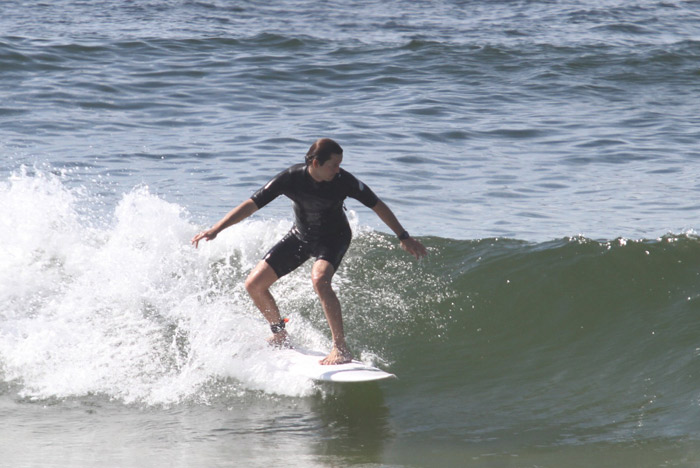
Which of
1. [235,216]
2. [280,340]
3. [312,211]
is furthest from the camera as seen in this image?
[280,340]

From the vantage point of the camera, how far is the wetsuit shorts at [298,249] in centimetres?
644

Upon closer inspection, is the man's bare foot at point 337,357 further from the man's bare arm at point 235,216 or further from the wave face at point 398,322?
the man's bare arm at point 235,216

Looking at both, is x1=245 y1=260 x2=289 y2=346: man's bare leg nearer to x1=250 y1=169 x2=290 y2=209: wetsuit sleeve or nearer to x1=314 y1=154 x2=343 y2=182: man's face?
x1=250 y1=169 x2=290 y2=209: wetsuit sleeve

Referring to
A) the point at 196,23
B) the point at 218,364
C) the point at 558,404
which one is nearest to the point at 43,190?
the point at 218,364

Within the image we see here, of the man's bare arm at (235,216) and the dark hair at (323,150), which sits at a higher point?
the dark hair at (323,150)

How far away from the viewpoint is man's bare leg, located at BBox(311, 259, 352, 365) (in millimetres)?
6129

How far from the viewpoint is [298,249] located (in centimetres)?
659

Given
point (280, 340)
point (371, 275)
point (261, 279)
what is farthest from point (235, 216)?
point (371, 275)

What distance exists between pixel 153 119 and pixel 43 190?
625cm

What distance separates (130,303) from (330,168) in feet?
9.55

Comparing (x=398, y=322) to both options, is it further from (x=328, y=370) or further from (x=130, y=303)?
(x=130, y=303)

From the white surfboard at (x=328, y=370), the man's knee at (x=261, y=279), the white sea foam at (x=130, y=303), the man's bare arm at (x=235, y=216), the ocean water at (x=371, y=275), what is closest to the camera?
the ocean water at (x=371, y=275)

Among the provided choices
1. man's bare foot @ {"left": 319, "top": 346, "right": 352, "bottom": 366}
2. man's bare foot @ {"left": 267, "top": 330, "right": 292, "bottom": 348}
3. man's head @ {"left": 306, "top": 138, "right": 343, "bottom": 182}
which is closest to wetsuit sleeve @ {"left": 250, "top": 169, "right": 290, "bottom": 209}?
man's head @ {"left": 306, "top": 138, "right": 343, "bottom": 182}

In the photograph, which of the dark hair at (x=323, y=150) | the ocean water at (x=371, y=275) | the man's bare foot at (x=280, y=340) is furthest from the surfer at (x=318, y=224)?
the ocean water at (x=371, y=275)
